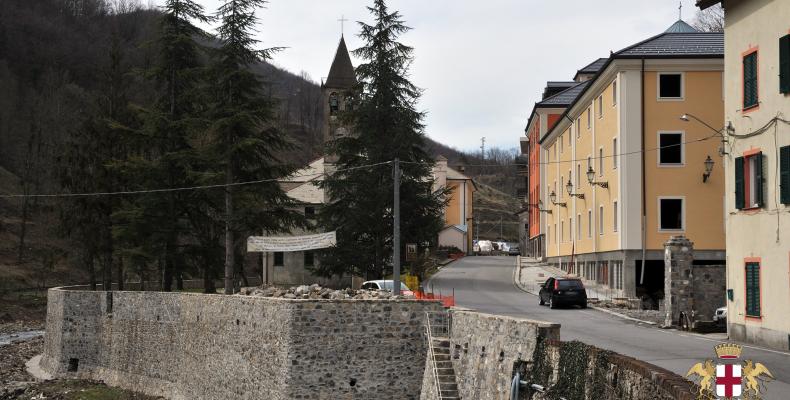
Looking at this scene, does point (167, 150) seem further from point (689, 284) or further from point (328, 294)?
point (689, 284)

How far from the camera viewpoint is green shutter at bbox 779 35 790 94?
20828mm

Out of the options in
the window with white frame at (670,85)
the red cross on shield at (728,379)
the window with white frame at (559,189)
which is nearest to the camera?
the red cross on shield at (728,379)

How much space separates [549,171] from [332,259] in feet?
86.1

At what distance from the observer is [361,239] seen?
1726 inches

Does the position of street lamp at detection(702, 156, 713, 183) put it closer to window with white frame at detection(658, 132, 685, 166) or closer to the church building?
window with white frame at detection(658, 132, 685, 166)

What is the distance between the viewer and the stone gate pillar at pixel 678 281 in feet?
88.3

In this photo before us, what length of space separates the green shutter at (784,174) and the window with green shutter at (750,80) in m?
2.05

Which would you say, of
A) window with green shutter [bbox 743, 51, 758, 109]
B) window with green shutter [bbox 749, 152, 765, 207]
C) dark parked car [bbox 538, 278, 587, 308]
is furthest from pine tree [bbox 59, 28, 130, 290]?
window with green shutter [bbox 749, 152, 765, 207]

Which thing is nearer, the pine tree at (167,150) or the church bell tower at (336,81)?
the pine tree at (167,150)

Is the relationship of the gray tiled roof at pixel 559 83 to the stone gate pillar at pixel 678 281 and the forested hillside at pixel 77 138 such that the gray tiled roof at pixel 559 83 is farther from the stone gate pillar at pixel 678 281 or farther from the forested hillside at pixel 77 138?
the stone gate pillar at pixel 678 281

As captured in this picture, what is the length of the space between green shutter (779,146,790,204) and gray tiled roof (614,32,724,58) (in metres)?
17.0

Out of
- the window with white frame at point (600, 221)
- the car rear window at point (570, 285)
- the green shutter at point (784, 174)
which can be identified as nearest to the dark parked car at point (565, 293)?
the car rear window at point (570, 285)

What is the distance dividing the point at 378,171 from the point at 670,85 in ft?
47.8

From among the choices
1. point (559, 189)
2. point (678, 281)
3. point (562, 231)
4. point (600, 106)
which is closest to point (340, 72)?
point (559, 189)
